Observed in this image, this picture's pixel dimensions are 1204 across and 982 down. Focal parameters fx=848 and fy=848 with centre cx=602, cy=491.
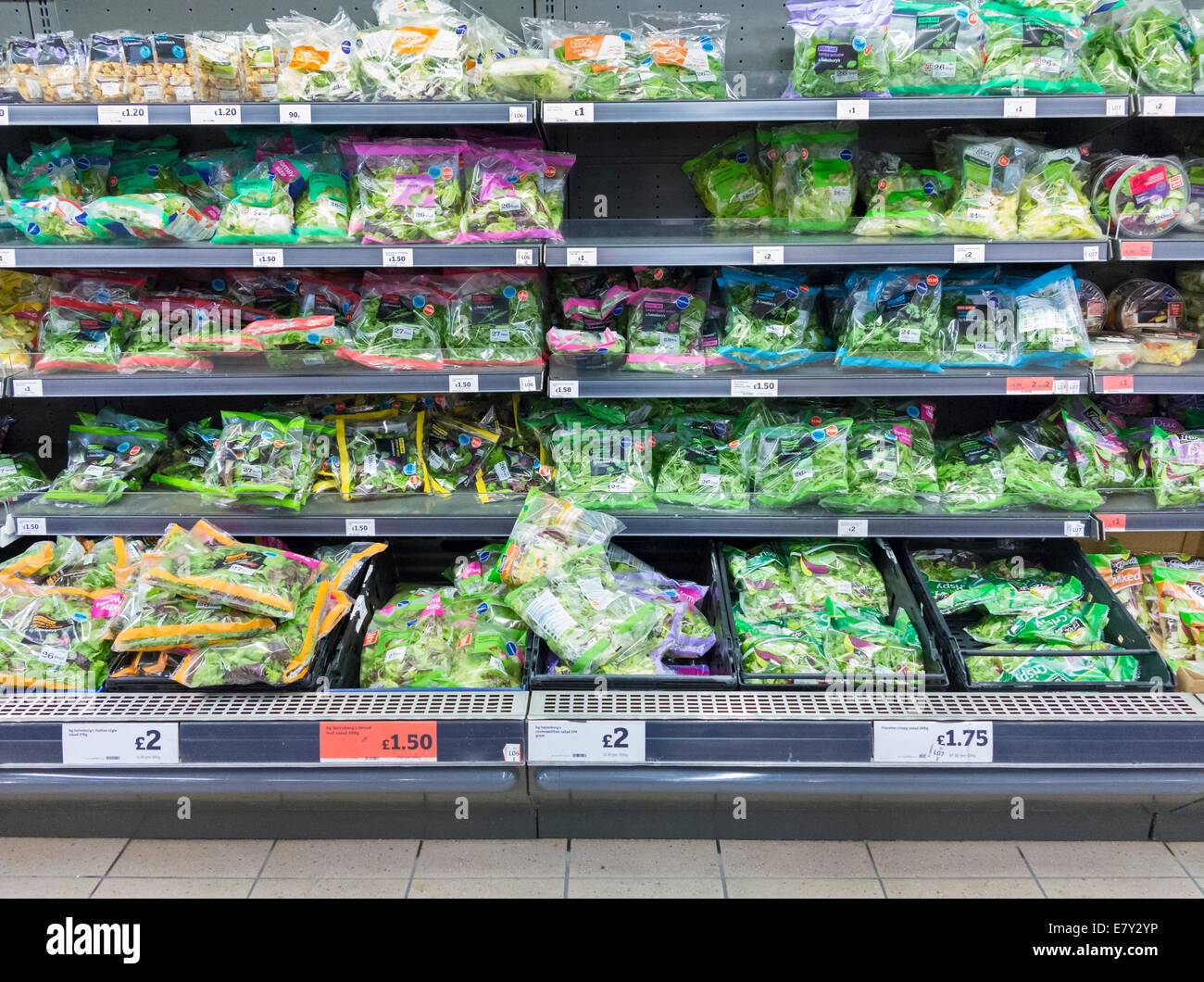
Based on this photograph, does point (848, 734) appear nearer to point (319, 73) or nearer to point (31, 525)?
point (319, 73)

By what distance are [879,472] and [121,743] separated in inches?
81.6

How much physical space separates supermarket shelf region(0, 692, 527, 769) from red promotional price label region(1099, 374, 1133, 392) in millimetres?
1824

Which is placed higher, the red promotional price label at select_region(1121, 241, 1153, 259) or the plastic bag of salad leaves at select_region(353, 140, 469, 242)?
the plastic bag of salad leaves at select_region(353, 140, 469, 242)

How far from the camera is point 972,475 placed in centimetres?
251

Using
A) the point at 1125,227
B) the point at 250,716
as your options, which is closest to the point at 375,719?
the point at 250,716

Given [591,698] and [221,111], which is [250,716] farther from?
[221,111]

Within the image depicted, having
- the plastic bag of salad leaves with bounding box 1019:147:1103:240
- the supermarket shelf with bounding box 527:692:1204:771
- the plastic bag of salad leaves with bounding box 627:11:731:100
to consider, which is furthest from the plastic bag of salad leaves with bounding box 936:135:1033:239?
the supermarket shelf with bounding box 527:692:1204:771

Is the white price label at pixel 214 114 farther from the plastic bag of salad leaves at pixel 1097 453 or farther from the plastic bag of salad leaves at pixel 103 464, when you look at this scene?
the plastic bag of salad leaves at pixel 1097 453

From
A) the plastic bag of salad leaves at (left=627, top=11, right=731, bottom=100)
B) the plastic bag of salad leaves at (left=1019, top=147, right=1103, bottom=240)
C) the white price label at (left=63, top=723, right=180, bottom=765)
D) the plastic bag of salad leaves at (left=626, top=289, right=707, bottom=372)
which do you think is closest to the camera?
the white price label at (left=63, top=723, right=180, bottom=765)

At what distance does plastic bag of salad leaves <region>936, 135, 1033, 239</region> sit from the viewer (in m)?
2.31

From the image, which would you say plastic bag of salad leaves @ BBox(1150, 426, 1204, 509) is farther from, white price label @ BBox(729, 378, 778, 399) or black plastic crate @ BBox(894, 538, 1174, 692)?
white price label @ BBox(729, 378, 778, 399)

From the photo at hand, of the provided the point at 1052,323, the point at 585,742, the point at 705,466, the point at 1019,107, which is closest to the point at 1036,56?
the point at 1019,107

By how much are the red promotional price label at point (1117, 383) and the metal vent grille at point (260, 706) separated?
180 cm

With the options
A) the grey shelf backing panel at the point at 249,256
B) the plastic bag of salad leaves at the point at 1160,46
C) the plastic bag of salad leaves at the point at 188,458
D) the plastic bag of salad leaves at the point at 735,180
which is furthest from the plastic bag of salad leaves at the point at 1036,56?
the plastic bag of salad leaves at the point at 188,458
